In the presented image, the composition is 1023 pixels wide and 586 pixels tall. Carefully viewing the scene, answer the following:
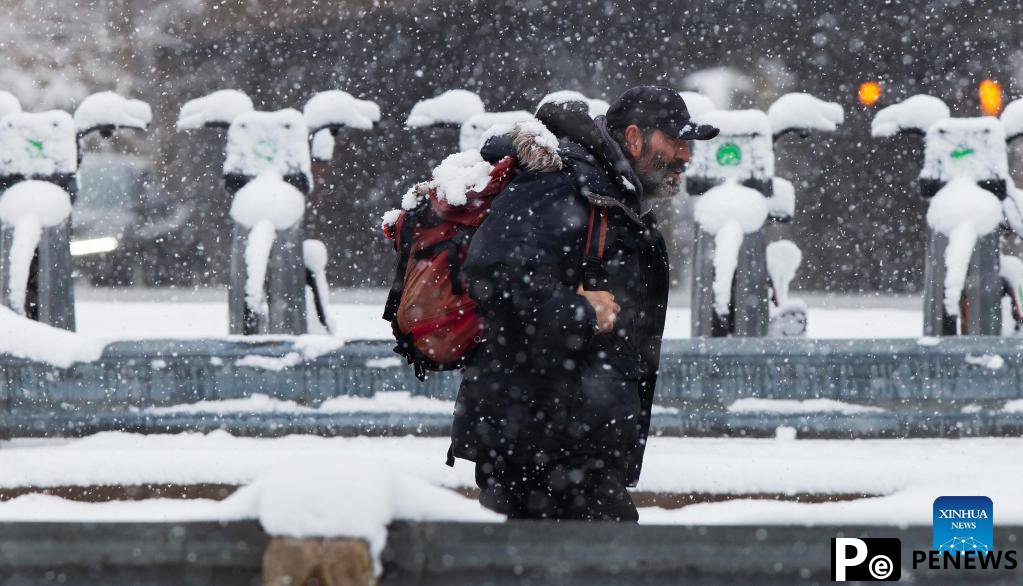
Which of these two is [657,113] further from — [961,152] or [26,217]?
[26,217]

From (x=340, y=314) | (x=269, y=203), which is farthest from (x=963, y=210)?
(x=340, y=314)

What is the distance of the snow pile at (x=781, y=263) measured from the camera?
8.17 meters

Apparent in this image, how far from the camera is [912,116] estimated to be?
22.5 feet

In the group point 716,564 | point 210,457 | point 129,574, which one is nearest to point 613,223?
point 716,564

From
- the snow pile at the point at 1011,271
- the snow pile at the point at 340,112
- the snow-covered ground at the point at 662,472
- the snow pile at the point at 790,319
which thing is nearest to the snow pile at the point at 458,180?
the snow-covered ground at the point at 662,472

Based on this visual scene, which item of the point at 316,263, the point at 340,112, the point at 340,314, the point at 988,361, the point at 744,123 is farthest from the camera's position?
the point at 340,314

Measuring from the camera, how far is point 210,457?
436 cm

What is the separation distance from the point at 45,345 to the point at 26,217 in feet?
6.78

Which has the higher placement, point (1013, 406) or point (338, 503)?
point (338, 503)

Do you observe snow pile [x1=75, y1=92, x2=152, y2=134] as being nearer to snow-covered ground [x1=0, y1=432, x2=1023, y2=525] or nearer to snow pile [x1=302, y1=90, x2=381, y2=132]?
snow pile [x1=302, y1=90, x2=381, y2=132]

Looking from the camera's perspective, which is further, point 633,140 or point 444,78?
point 444,78

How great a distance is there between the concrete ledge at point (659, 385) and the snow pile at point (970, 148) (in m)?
2.06

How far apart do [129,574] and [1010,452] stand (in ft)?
12.5

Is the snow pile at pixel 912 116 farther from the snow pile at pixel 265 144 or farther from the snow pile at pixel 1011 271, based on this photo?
the snow pile at pixel 265 144
